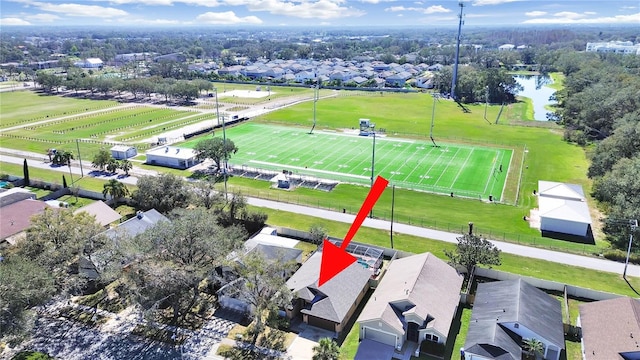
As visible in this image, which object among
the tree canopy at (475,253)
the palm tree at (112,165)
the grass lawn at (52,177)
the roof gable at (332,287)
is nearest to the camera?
the roof gable at (332,287)

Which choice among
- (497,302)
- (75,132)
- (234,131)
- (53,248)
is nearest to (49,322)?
(53,248)

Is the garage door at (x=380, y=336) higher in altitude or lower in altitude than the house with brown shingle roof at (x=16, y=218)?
lower

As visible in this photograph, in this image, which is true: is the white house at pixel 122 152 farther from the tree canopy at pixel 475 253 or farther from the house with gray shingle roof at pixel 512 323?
the house with gray shingle roof at pixel 512 323

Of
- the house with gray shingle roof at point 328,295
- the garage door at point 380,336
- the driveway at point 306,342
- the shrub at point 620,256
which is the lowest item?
the driveway at point 306,342

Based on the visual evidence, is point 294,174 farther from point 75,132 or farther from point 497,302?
point 75,132

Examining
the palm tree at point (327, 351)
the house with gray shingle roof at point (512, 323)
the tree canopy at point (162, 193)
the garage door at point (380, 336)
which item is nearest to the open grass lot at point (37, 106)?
the tree canopy at point (162, 193)

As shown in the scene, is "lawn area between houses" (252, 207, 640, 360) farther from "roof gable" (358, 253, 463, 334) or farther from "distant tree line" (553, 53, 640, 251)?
"distant tree line" (553, 53, 640, 251)

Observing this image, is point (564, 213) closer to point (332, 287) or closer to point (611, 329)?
point (611, 329)

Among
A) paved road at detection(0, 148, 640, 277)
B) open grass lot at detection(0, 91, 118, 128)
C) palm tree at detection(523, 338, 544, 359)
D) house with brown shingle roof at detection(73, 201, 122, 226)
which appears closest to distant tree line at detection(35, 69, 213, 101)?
open grass lot at detection(0, 91, 118, 128)
